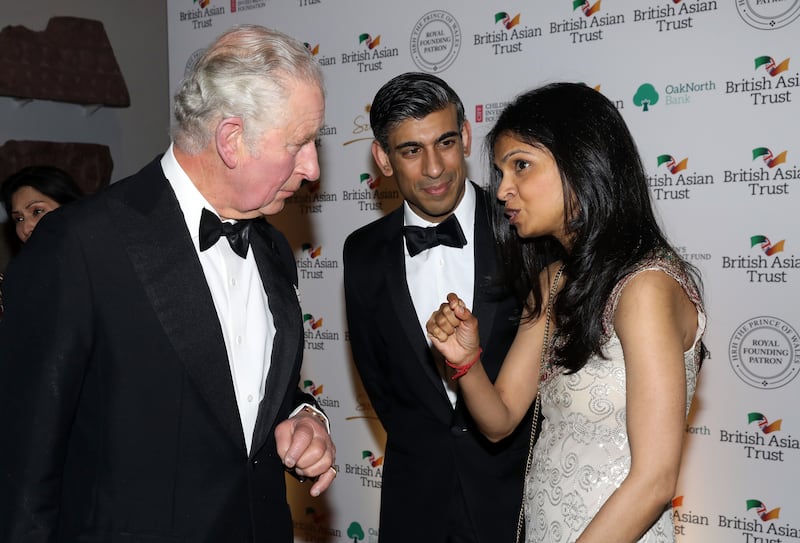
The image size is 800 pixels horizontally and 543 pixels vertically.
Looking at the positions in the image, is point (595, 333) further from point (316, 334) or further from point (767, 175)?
point (316, 334)

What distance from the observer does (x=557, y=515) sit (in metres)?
1.93

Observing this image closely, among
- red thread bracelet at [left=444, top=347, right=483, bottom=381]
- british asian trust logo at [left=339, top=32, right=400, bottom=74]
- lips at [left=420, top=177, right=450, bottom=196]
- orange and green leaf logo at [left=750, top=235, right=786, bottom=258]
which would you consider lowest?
red thread bracelet at [left=444, top=347, right=483, bottom=381]

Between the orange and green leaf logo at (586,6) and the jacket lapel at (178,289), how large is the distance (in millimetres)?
2527

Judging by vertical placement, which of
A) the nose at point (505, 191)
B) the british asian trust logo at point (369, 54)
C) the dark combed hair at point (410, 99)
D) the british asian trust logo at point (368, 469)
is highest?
the british asian trust logo at point (369, 54)

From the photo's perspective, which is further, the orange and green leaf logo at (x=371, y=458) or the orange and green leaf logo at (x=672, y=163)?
the orange and green leaf logo at (x=371, y=458)

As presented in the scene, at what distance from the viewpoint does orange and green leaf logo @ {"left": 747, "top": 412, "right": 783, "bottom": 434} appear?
10.7 feet

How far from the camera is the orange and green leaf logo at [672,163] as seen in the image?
342 centimetres

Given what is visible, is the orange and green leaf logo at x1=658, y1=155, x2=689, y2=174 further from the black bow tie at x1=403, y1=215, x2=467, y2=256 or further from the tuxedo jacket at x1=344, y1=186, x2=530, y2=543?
the black bow tie at x1=403, y1=215, x2=467, y2=256

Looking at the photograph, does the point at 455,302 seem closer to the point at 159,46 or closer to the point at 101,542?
the point at 101,542

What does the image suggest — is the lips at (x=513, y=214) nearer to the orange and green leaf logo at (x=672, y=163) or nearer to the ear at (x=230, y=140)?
the ear at (x=230, y=140)

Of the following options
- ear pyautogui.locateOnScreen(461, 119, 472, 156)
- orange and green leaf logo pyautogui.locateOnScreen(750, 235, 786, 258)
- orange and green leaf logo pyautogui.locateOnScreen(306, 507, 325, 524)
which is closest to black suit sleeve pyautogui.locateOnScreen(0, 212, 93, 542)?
ear pyautogui.locateOnScreen(461, 119, 472, 156)

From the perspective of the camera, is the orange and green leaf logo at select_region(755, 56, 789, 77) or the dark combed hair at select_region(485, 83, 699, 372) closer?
the dark combed hair at select_region(485, 83, 699, 372)

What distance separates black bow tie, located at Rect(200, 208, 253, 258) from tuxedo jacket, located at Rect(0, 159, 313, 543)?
0.16ft

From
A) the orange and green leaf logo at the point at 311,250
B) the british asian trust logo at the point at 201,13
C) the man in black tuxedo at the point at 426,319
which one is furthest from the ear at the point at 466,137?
the british asian trust logo at the point at 201,13
